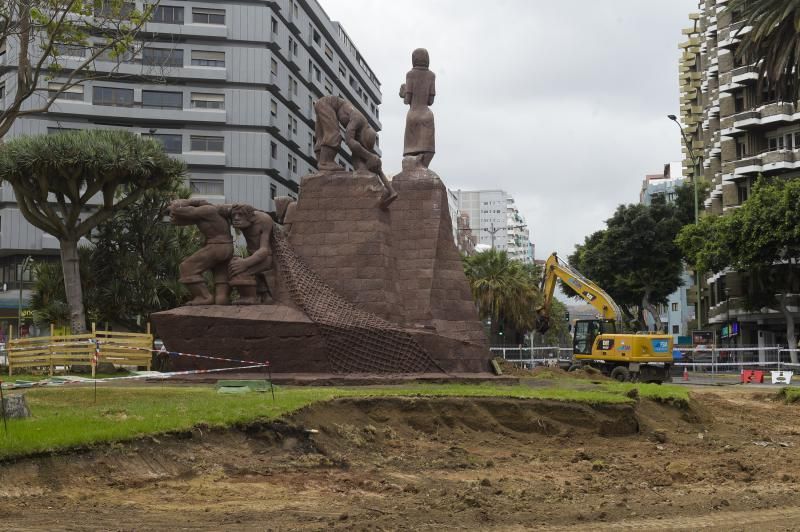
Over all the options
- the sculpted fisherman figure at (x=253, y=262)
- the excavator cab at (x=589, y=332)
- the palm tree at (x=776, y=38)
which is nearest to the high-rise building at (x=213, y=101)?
the excavator cab at (x=589, y=332)

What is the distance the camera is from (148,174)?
34031 millimetres

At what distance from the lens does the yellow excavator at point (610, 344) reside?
34188 millimetres

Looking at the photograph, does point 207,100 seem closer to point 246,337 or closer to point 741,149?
point 741,149

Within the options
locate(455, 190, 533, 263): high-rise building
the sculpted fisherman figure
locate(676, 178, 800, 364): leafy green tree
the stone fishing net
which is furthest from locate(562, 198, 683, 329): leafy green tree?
locate(455, 190, 533, 263): high-rise building

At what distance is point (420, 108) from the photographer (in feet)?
87.2

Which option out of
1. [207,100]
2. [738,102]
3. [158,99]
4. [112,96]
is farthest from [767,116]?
[112,96]

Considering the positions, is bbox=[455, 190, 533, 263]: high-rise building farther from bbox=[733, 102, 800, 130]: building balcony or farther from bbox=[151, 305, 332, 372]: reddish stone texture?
bbox=[151, 305, 332, 372]: reddish stone texture

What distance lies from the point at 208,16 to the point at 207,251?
44.5 metres

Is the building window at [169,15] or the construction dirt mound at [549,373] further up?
the building window at [169,15]

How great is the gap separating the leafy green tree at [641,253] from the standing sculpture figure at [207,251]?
41255 millimetres

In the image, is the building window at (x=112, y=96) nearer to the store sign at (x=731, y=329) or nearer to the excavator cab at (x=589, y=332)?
the excavator cab at (x=589, y=332)

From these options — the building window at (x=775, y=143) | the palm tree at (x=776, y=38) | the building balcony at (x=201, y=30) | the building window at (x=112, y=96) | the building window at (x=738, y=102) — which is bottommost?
the palm tree at (x=776, y=38)

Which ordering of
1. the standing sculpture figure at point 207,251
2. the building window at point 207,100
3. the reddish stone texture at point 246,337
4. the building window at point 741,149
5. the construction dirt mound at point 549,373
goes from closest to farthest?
the reddish stone texture at point 246,337, the standing sculpture figure at point 207,251, the construction dirt mound at point 549,373, the building window at point 741,149, the building window at point 207,100

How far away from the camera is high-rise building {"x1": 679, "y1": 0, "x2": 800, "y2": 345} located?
53.9 metres
